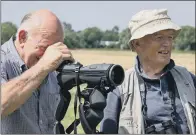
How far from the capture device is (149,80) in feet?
9.45

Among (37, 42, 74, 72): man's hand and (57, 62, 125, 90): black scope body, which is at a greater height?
(37, 42, 74, 72): man's hand

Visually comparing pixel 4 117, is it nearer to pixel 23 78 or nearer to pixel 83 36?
pixel 23 78

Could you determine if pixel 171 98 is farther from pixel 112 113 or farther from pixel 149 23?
pixel 149 23

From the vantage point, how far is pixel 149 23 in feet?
9.46

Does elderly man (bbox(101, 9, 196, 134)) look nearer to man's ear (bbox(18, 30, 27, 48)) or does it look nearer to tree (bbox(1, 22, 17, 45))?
man's ear (bbox(18, 30, 27, 48))

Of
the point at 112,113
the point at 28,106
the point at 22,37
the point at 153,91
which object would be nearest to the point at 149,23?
the point at 153,91

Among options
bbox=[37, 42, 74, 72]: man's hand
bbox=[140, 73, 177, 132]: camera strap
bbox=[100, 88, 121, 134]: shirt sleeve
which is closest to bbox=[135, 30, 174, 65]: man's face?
bbox=[140, 73, 177, 132]: camera strap

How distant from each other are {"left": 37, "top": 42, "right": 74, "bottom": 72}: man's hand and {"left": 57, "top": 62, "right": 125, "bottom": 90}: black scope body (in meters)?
0.11

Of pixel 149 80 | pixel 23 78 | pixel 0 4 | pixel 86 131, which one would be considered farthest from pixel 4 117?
pixel 149 80

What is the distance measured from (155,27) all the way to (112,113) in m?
0.68

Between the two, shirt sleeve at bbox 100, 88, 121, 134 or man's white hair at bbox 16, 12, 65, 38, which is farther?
shirt sleeve at bbox 100, 88, 121, 134

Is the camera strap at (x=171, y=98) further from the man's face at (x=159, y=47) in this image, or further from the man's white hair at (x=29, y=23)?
the man's white hair at (x=29, y=23)

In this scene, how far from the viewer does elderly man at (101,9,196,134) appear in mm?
2729

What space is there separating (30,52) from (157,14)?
3.35 feet
